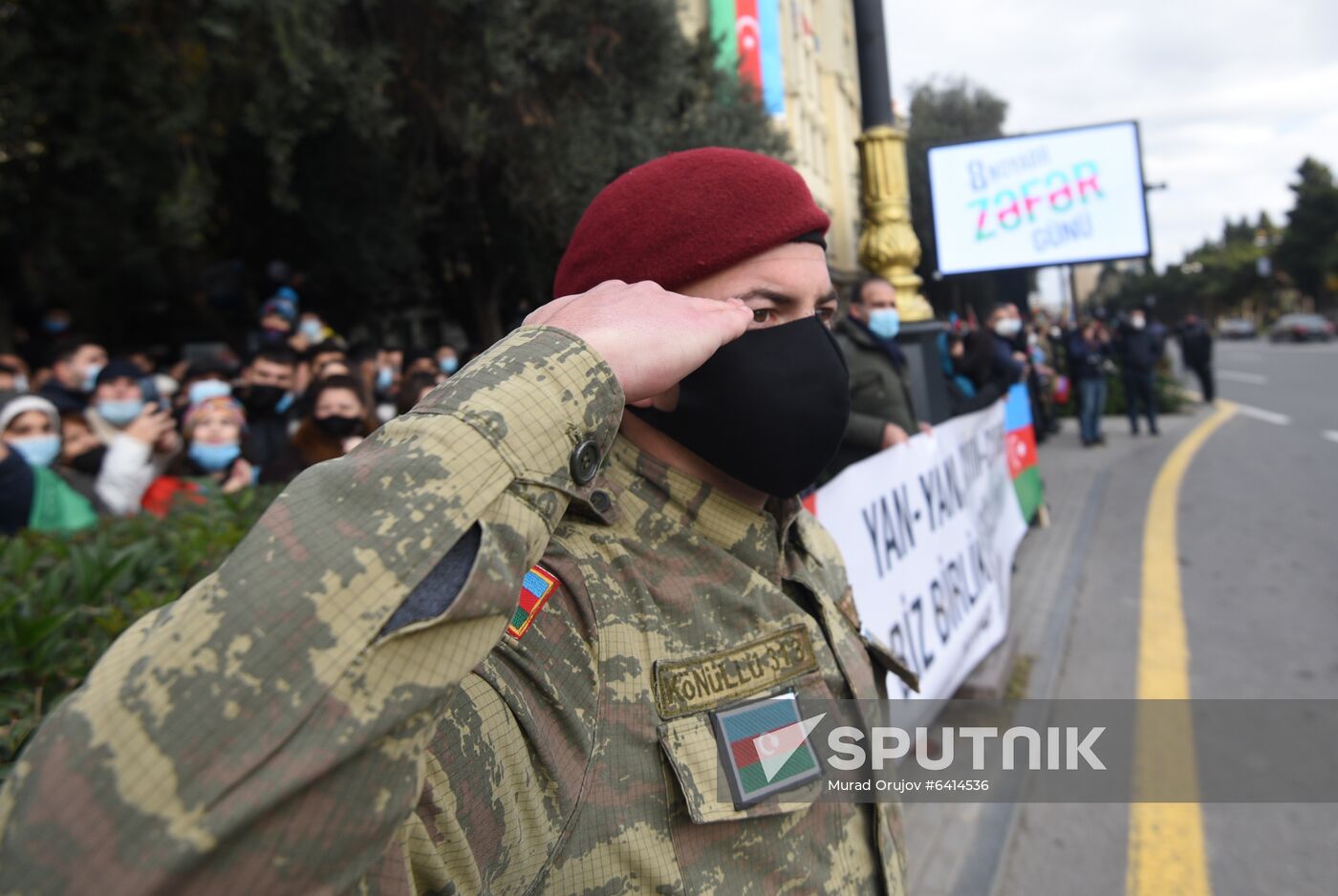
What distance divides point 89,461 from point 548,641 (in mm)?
3926

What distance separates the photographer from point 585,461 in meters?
0.90

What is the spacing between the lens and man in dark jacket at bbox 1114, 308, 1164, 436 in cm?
1216

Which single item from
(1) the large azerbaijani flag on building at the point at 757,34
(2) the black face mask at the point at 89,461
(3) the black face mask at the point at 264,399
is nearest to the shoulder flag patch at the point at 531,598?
(2) the black face mask at the point at 89,461

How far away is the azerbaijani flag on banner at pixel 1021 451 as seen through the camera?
623 cm

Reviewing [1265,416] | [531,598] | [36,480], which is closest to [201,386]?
[36,480]

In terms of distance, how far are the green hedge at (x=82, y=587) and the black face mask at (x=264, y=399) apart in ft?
8.44

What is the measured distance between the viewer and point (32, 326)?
1013cm

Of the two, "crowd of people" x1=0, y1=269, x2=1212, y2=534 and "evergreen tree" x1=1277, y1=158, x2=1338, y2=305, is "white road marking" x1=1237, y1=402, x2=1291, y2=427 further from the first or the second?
"evergreen tree" x1=1277, y1=158, x2=1338, y2=305

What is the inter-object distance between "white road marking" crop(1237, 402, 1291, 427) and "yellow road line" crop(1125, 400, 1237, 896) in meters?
8.75

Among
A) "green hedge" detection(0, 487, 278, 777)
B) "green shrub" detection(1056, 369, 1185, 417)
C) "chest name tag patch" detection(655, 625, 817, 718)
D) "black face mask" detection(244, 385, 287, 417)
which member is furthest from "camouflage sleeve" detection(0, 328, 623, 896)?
"green shrub" detection(1056, 369, 1185, 417)

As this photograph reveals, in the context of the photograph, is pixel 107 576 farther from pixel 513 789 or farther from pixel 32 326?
pixel 32 326

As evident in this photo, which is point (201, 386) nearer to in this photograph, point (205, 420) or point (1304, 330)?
point (205, 420)

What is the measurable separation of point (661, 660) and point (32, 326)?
37.7ft

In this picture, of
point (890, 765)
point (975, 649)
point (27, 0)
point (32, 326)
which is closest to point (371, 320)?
point (32, 326)
